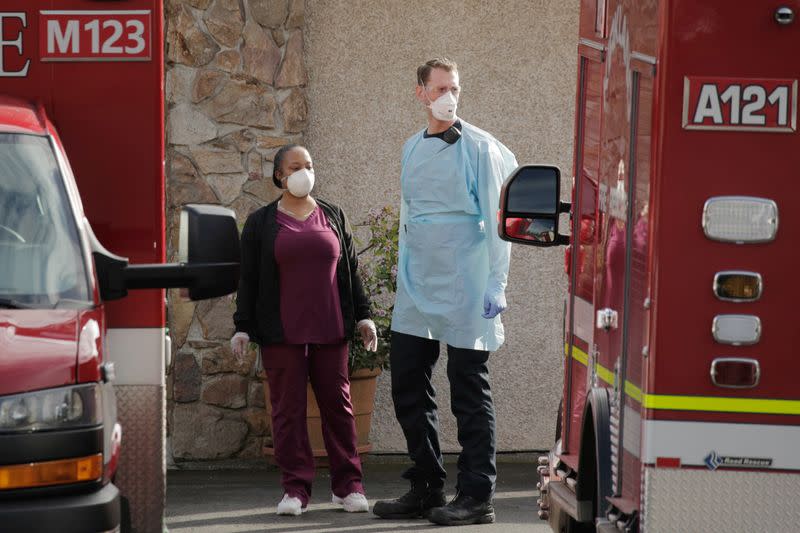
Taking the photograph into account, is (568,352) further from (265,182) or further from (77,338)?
(265,182)

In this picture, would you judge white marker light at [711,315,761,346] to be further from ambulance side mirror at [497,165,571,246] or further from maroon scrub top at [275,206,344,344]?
maroon scrub top at [275,206,344,344]

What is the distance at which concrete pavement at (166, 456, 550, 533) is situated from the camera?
25.5 feet

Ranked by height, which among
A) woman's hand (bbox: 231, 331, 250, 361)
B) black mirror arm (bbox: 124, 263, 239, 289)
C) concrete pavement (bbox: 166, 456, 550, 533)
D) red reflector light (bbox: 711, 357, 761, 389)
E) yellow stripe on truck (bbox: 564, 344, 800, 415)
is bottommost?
concrete pavement (bbox: 166, 456, 550, 533)

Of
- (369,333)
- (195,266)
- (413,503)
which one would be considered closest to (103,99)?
(195,266)

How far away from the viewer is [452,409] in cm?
780

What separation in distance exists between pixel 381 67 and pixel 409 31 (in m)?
0.30

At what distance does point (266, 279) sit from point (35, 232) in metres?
3.31

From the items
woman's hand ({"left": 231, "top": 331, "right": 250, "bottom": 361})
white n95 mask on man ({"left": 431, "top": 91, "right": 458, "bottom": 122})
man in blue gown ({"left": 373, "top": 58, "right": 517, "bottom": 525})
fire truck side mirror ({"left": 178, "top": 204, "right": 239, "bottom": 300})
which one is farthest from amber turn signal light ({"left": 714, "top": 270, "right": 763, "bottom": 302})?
woman's hand ({"left": 231, "top": 331, "right": 250, "bottom": 361})

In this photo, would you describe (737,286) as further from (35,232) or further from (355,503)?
(355,503)

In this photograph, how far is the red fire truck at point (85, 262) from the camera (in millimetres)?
4227

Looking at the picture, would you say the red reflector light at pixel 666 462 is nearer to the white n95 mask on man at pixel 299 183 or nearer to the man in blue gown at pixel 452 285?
the man in blue gown at pixel 452 285

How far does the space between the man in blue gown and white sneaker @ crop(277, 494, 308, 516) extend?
656 millimetres

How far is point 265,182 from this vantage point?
9.84 metres

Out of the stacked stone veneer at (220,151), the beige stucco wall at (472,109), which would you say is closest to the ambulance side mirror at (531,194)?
the stacked stone veneer at (220,151)
